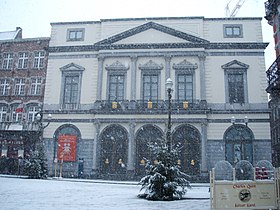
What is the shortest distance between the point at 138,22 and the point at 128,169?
50.3ft

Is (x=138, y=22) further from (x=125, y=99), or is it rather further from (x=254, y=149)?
(x=254, y=149)

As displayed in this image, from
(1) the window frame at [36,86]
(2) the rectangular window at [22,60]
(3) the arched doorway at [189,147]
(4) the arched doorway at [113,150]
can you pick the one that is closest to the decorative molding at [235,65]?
Result: (3) the arched doorway at [189,147]

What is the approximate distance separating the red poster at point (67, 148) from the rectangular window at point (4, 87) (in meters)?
8.88

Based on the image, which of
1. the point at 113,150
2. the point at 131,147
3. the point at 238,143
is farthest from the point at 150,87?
the point at 238,143

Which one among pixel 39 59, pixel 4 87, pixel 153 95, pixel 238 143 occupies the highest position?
pixel 39 59

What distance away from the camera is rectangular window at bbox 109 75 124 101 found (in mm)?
30297

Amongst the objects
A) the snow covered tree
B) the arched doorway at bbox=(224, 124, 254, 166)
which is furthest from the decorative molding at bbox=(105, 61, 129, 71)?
the arched doorway at bbox=(224, 124, 254, 166)

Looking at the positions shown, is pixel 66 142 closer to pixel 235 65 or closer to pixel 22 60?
pixel 22 60

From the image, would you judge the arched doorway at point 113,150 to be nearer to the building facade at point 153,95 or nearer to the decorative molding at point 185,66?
the building facade at point 153,95

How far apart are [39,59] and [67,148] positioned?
1101cm

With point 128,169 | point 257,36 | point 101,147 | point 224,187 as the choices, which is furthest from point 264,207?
point 257,36

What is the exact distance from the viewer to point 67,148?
2992 centimetres

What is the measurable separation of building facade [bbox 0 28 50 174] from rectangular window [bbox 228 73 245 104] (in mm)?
19612

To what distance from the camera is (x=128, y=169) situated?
28266mm
